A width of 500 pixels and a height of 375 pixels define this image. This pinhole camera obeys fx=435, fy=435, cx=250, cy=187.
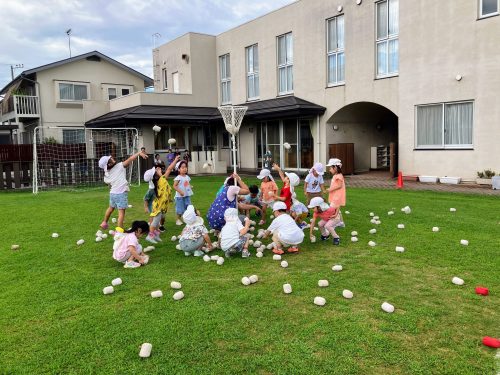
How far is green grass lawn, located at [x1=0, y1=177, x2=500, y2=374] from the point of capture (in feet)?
11.8

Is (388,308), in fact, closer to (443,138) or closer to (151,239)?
(151,239)

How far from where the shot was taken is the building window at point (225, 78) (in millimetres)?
25547

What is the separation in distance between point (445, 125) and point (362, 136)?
5.52m

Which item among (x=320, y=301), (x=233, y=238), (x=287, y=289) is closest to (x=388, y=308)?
(x=320, y=301)

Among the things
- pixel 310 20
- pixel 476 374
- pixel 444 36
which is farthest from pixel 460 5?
pixel 476 374

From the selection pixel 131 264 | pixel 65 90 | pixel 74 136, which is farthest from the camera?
pixel 65 90

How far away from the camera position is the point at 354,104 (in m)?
18.5

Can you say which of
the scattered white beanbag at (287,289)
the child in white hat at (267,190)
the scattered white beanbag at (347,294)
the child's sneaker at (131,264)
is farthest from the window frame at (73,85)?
the scattered white beanbag at (347,294)

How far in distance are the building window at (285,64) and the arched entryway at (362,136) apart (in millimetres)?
3268

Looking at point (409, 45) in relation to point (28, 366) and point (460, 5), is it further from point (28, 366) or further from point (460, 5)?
point (28, 366)

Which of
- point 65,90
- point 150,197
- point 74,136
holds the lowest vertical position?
point 150,197

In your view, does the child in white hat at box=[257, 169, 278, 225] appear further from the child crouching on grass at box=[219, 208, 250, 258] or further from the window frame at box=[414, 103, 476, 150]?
the window frame at box=[414, 103, 476, 150]

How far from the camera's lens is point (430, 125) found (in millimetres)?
15664

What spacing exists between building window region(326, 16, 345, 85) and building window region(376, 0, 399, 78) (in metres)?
1.81
